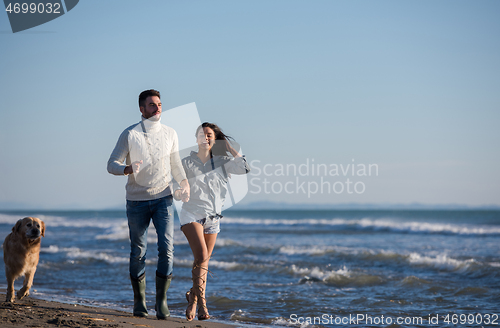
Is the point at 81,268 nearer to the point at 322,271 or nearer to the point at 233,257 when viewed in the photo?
the point at 233,257

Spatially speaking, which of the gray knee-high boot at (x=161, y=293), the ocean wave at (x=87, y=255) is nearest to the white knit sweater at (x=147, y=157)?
the gray knee-high boot at (x=161, y=293)

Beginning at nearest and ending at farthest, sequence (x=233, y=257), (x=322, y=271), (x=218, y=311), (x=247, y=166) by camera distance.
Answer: (x=247, y=166) < (x=218, y=311) < (x=322, y=271) < (x=233, y=257)

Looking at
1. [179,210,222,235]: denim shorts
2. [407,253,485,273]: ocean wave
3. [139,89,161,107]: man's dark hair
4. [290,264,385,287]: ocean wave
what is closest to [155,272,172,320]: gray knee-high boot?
[179,210,222,235]: denim shorts

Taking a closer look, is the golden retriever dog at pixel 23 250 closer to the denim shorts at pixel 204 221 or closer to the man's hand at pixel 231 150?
the denim shorts at pixel 204 221

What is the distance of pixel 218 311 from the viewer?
546 centimetres

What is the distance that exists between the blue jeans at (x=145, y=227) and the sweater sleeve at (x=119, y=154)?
399mm

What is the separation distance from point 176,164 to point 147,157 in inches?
11.8

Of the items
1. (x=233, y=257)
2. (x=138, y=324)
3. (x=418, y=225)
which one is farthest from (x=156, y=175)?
(x=418, y=225)

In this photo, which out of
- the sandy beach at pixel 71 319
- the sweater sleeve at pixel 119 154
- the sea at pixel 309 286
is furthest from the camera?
the sea at pixel 309 286

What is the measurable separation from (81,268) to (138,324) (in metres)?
6.32

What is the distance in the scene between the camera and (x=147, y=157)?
12.5 feet

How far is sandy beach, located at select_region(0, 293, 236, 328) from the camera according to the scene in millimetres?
3365

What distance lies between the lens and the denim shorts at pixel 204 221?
3.97 m

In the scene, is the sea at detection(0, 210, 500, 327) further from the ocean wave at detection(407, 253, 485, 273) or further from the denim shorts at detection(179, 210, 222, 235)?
the denim shorts at detection(179, 210, 222, 235)
